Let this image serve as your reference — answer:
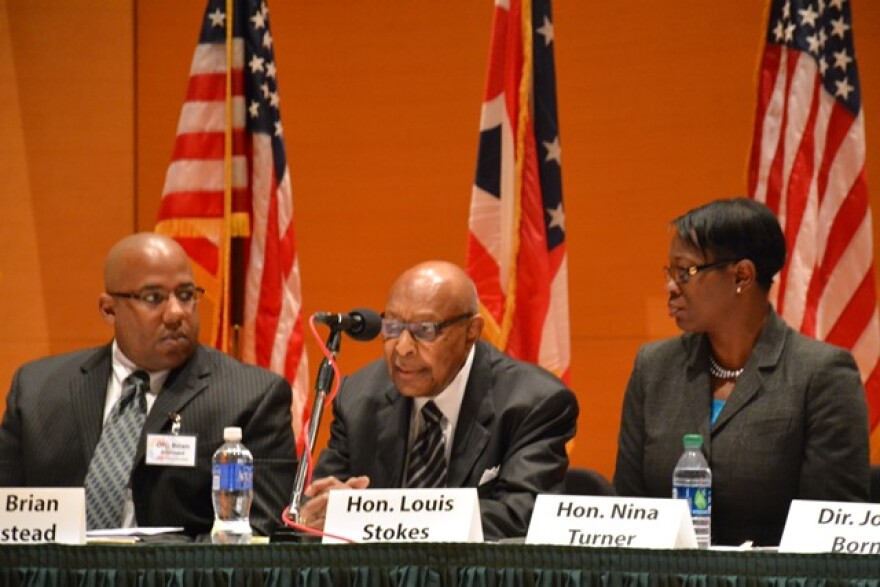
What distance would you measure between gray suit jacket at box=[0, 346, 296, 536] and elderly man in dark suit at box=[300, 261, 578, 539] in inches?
7.8

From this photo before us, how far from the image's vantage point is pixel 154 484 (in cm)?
396

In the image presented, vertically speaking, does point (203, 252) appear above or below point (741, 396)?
above

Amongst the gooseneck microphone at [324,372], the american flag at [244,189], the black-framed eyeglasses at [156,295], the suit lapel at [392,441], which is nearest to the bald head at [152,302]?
the black-framed eyeglasses at [156,295]

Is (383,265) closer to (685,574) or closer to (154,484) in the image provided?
(154,484)

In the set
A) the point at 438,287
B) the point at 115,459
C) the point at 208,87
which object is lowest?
the point at 115,459

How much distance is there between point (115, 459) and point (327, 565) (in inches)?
61.2

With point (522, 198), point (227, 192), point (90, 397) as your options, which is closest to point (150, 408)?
point (90, 397)

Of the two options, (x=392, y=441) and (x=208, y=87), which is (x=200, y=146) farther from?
(x=392, y=441)

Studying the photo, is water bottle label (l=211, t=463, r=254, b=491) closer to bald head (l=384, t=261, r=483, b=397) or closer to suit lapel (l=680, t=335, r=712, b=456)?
bald head (l=384, t=261, r=483, b=397)

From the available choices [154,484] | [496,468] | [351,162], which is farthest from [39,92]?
[496,468]

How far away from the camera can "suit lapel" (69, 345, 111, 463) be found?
13.3 feet

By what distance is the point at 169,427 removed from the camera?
4.03 metres

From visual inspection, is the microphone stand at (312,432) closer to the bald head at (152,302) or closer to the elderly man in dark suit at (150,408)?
the elderly man in dark suit at (150,408)

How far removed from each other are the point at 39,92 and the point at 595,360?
2913mm
